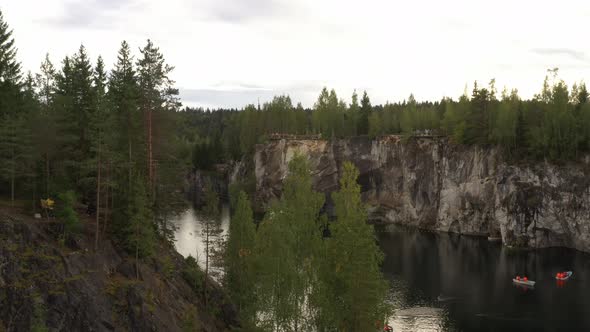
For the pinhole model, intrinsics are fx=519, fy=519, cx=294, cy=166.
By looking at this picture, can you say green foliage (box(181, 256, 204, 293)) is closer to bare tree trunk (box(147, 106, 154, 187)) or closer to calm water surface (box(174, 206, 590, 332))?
calm water surface (box(174, 206, 590, 332))

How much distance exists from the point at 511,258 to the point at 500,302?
22625 mm

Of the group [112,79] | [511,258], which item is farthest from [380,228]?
[112,79]

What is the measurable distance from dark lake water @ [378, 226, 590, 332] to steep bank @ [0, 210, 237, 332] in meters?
22.9

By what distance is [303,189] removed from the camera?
31.0 metres

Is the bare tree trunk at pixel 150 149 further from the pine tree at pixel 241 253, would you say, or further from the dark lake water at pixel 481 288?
the dark lake water at pixel 481 288

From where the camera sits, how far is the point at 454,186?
95250 mm

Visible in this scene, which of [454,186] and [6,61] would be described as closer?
[6,61]

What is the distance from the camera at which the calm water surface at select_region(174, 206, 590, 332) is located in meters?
47.8

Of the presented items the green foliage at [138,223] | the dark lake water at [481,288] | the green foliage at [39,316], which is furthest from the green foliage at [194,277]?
the dark lake water at [481,288]

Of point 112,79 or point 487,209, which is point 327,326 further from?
point 487,209

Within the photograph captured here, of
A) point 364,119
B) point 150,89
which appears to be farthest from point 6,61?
point 364,119

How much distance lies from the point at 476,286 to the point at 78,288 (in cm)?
4642

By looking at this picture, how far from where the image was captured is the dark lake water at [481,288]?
47750mm

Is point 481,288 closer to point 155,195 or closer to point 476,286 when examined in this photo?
point 476,286
